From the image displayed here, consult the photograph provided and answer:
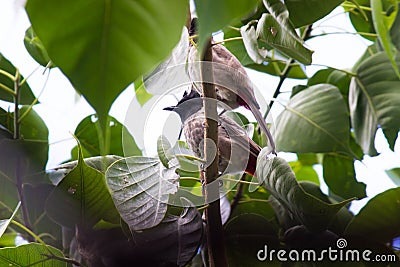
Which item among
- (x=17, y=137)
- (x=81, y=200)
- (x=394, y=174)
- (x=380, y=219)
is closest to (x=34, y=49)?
(x=17, y=137)

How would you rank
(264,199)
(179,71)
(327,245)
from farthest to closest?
1. (264,199)
2. (327,245)
3. (179,71)

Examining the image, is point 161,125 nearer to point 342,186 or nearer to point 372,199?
point 372,199

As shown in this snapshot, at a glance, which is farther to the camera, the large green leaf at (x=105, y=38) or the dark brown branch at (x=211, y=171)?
the dark brown branch at (x=211, y=171)

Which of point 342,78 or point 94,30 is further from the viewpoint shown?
point 342,78

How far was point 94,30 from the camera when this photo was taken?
0.65 ft

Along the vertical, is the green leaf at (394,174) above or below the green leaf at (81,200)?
below

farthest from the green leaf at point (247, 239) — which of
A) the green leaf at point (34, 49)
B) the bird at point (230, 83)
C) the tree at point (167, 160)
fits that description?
the green leaf at point (34, 49)

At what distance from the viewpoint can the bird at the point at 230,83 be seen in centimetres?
41

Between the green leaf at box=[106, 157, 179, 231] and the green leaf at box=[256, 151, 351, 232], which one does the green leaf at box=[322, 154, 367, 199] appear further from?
the green leaf at box=[106, 157, 179, 231]

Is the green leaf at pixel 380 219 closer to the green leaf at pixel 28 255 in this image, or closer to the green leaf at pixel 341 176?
→ the green leaf at pixel 341 176

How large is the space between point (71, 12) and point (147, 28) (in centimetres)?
3

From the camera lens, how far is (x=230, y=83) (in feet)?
1.40

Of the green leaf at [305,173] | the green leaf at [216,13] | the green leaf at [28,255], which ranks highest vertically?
the green leaf at [216,13]

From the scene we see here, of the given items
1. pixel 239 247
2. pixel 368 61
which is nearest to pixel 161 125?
pixel 239 247
